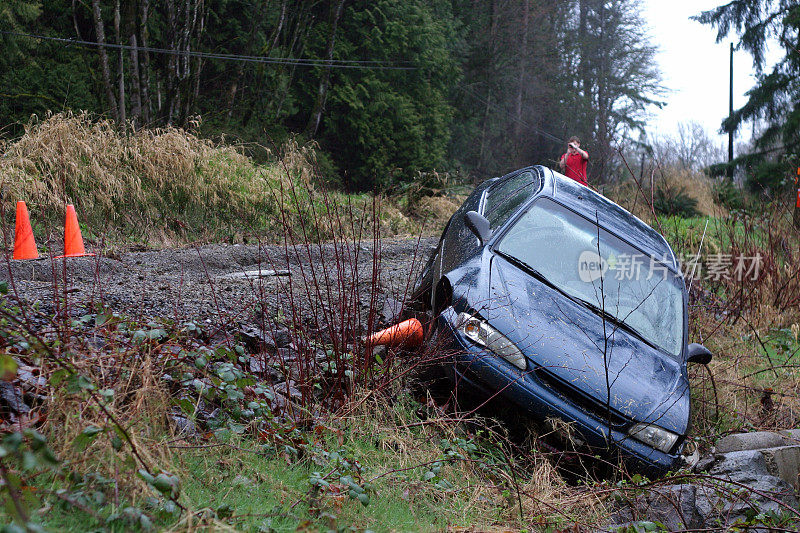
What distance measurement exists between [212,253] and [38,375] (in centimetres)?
560

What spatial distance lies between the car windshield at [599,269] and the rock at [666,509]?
4.00 feet

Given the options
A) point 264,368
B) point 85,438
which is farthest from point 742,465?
point 85,438

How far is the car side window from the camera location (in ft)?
18.0

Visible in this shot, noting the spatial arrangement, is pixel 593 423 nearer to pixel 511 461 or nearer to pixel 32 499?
pixel 511 461

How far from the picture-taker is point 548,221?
5.27m

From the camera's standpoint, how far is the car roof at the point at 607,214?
5402mm

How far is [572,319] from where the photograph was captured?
436cm

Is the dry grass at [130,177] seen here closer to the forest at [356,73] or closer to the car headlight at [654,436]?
the forest at [356,73]

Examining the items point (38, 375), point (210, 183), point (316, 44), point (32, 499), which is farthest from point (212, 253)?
point (316, 44)

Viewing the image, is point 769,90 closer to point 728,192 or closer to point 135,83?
point 728,192

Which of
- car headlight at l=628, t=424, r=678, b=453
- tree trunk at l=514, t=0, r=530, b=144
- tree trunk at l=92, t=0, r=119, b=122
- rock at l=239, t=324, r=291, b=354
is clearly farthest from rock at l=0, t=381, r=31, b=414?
tree trunk at l=514, t=0, r=530, b=144

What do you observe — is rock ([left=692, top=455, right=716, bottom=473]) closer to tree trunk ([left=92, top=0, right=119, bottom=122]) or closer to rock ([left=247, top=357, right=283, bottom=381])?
rock ([left=247, top=357, right=283, bottom=381])

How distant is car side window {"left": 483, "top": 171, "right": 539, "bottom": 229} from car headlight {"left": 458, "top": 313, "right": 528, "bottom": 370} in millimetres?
1363

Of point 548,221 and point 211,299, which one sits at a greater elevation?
point 548,221
